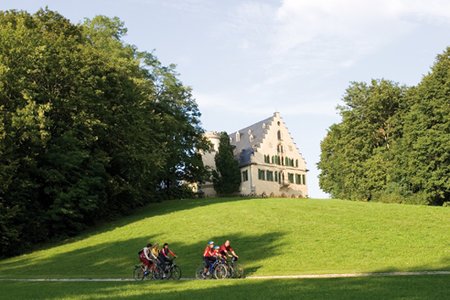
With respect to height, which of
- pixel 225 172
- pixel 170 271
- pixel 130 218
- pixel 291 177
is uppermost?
pixel 225 172

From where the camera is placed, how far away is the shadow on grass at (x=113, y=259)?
28078 mm

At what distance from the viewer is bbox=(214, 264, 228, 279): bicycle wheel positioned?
2331 centimetres

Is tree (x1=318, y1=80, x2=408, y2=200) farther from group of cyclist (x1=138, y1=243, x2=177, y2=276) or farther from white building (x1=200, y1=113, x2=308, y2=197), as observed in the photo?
group of cyclist (x1=138, y1=243, x2=177, y2=276)

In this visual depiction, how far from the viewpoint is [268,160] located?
302 ft

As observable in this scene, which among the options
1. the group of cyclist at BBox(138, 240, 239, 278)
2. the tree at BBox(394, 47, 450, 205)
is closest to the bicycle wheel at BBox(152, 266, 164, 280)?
the group of cyclist at BBox(138, 240, 239, 278)

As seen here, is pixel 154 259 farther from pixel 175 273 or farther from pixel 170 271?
pixel 175 273

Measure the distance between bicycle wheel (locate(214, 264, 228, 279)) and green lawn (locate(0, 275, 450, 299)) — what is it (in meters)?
3.64

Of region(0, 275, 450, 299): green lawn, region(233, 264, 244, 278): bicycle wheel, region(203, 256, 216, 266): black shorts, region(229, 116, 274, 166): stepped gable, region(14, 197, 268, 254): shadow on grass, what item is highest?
region(229, 116, 274, 166): stepped gable

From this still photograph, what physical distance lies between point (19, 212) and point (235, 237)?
1711cm

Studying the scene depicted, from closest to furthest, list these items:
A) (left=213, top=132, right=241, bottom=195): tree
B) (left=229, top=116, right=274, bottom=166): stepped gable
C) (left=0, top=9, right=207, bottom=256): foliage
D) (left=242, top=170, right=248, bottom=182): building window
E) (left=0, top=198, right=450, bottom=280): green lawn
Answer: (left=0, top=198, right=450, bottom=280): green lawn → (left=0, top=9, right=207, bottom=256): foliage → (left=213, top=132, right=241, bottom=195): tree → (left=242, top=170, right=248, bottom=182): building window → (left=229, top=116, right=274, bottom=166): stepped gable

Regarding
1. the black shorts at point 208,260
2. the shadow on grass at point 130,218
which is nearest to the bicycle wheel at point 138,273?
the black shorts at point 208,260

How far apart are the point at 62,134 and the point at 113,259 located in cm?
1479

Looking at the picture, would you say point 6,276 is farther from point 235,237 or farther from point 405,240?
point 405,240

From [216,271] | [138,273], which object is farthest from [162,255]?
[216,271]
